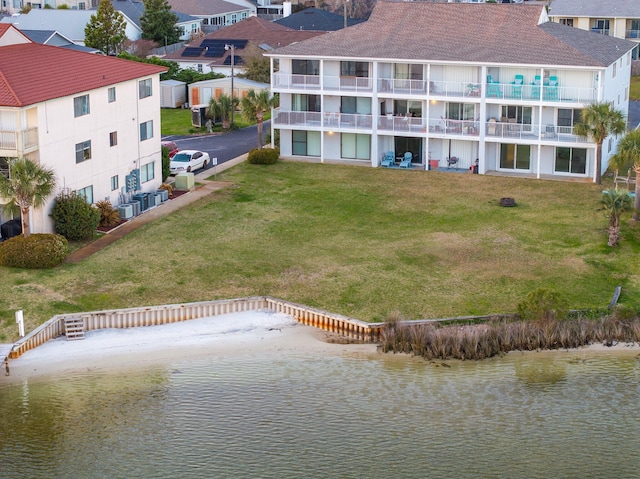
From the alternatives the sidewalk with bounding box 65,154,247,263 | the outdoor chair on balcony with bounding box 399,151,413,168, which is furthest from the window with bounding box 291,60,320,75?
the outdoor chair on balcony with bounding box 399,151,413,168

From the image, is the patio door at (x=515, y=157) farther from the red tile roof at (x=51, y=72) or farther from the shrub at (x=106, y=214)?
the shrub at (x=106, y=214)

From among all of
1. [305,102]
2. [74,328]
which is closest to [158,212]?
[74,328]

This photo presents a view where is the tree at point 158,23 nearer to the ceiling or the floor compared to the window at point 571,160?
nearer to the ceiling

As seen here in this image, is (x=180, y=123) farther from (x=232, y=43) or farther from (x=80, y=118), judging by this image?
(x=80, y=118)

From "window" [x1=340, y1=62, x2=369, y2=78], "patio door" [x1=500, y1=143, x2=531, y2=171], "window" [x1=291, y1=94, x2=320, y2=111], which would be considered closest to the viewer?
"patio door" [x1=500, y1=143, x2=531, y2=171]

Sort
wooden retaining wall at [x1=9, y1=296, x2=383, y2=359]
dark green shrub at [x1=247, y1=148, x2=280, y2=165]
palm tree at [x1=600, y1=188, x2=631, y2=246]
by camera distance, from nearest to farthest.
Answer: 1. wooden retaining wall at [x1=9, y1=296, x2=383, y2=359]
2. palm tree at [x1=600, y1=188, x2=631, y2=246]
3. dark green shrub at [x1=247, y1=148, x2=280, y2=165]

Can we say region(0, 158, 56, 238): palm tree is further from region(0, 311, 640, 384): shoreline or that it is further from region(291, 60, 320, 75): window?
region(291, 60, 320, 75): window

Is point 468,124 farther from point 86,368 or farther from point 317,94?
point 86,368

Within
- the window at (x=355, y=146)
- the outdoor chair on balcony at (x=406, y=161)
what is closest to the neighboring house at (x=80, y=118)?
the window at (x=355, y=146)
